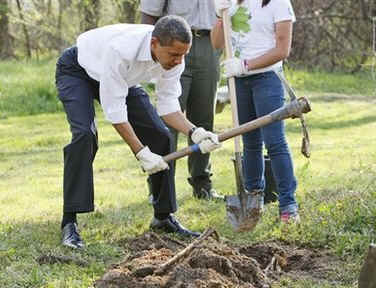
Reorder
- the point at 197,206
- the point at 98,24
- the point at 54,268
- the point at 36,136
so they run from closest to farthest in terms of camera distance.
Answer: the point at 54,268 → the point at 197,206 → the point at 36,136 → the point at 98,24

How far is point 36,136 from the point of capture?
10.3m

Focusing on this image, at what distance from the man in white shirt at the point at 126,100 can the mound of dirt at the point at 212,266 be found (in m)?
0.53

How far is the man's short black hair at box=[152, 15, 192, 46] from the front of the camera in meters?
4.48

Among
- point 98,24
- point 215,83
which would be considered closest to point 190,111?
point 215,83

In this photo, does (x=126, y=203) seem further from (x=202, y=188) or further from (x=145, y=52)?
(x=145, y=52)

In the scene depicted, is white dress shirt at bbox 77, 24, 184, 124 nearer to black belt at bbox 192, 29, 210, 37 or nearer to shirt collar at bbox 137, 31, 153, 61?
shirt collar at bbox 137, 31, 153, 61

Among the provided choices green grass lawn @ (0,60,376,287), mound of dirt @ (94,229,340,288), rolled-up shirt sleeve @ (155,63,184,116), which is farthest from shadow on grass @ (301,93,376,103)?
mound of dirt @ (94,229,340,288)

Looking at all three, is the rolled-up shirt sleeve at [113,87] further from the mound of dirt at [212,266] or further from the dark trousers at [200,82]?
the dark trousers at [200,82]

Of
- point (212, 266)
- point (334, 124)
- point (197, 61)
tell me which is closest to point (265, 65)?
point (197, 61)

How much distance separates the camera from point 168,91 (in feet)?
16.9

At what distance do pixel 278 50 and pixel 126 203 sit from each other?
6.62ft

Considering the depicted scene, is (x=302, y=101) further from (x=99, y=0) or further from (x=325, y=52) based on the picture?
(x=325, y=52)

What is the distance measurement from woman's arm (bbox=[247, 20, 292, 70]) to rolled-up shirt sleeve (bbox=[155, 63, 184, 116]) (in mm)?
502

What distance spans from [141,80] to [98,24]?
1087 centimetres
